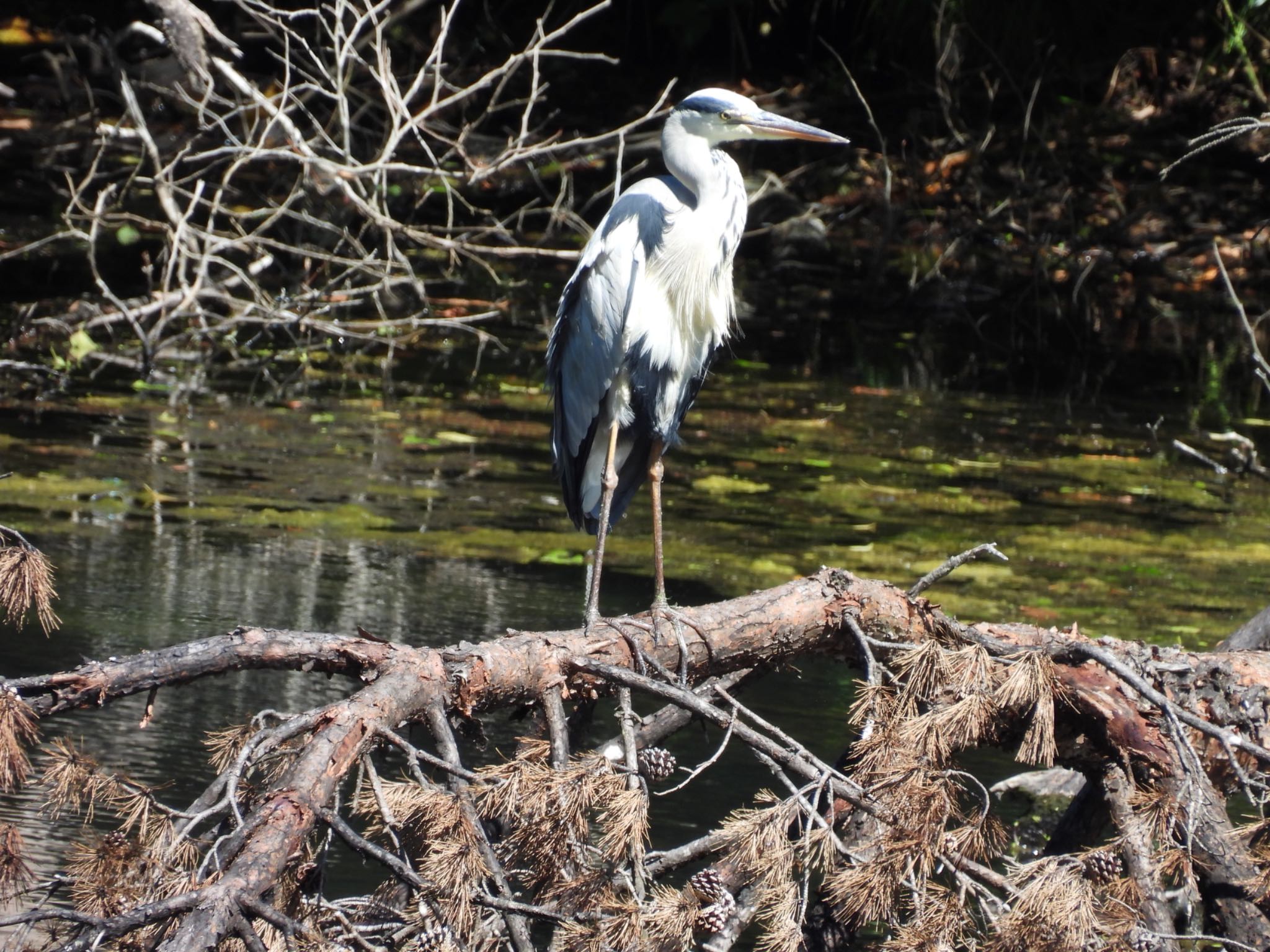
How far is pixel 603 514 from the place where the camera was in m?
4.00

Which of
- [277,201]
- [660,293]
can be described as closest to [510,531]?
[660,293]

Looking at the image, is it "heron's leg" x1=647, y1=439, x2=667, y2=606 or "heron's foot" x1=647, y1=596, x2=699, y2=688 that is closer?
"heron's foot" x1=647, y1=596, x2=699, y2=688

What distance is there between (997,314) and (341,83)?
586 cm

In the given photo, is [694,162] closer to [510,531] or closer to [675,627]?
[675,627]

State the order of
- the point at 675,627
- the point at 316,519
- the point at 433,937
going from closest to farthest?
the point at 433,937 < the point at 675,627 < the point at 316,519

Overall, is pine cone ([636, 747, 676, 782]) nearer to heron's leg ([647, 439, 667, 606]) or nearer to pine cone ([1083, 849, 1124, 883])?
pine cone ([1083, 849, 1124, 883])

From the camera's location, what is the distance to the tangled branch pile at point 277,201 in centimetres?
752

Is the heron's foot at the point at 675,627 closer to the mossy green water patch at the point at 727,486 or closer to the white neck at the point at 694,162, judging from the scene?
the white neck at the point at 694,162

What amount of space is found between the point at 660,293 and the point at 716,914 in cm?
198

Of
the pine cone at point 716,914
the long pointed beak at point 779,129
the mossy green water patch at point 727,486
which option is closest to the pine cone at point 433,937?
the pine cone at point 716,914

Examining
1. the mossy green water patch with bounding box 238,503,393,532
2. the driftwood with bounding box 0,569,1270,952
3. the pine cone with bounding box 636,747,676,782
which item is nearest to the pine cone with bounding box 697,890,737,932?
the driftwood with bounding box 0,569,1270,952

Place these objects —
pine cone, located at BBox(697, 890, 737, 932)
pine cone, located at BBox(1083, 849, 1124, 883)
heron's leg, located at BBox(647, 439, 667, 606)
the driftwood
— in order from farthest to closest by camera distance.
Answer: heron's leg, located at BBox(647, 439, 667, 606), pine cone, located at BBox(1083, 849, 1124, 883), pine cone, located at BBox(697, 890, 737, 932), the driftwood

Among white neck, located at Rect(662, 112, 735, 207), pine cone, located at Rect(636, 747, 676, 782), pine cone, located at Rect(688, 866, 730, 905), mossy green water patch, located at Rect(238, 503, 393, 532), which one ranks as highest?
white neck, located at Rect(662, 112, 735, 207)

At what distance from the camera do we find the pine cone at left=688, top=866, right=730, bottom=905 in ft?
8.05
